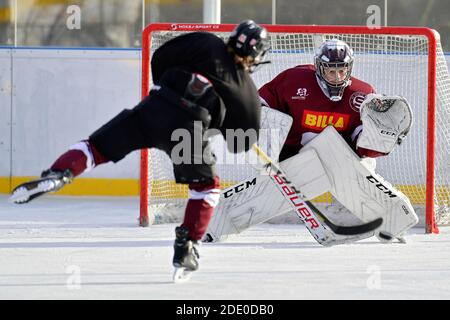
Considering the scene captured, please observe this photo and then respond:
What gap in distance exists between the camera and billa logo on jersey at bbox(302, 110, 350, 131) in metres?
4.89

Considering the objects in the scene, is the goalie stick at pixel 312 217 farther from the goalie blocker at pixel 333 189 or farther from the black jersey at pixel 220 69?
the black jersey at pixel 220 69

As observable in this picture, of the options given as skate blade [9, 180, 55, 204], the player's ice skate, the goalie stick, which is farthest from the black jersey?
the goalie stick

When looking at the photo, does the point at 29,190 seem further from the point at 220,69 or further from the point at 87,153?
the point at 220,69

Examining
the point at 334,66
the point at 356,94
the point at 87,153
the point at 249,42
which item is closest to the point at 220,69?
the point at 249,42

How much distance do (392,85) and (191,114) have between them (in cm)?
292

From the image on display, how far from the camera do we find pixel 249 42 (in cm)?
364

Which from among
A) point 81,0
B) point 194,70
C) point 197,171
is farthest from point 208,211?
point 81,0

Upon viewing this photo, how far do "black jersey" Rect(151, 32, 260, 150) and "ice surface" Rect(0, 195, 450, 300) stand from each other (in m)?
0.56

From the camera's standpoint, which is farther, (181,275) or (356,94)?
(356,94)

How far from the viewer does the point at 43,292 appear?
342cm

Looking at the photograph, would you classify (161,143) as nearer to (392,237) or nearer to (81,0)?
(392,237)

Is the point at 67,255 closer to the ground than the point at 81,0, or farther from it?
closer to the ground

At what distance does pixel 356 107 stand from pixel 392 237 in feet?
1.94
